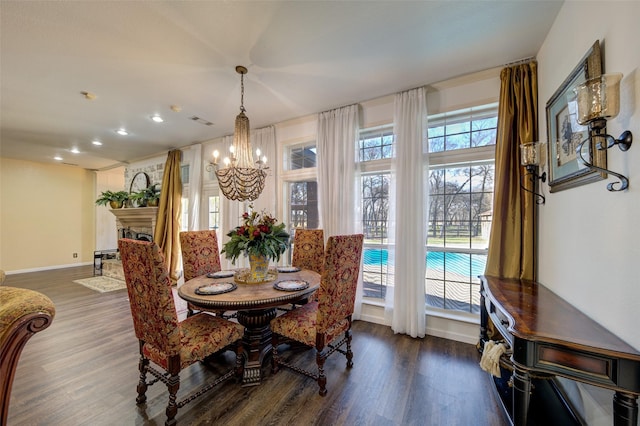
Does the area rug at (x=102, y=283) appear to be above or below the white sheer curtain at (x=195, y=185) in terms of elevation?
below

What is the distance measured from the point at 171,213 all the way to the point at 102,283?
1999mm

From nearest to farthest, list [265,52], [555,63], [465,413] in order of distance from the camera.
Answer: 1. [465,413]
2. [555,63]
3. [265,52]

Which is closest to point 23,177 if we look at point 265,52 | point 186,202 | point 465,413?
point 186,202

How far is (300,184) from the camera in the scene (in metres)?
3.98

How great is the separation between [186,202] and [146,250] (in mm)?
4426

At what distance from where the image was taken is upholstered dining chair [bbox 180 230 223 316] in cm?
279

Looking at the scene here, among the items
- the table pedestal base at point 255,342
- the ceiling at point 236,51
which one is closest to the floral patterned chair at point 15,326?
the table pedestal base at point 255,342

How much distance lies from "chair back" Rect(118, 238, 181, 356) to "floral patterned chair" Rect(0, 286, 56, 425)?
0.55 meters

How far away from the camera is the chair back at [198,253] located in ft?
9.15

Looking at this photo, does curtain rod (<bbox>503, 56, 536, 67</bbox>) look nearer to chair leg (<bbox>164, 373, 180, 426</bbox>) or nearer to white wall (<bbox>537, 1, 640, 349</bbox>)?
white wall (<bbox>537, 1, 640, 349</bbox>)

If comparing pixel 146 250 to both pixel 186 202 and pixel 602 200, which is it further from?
pixel 186 202

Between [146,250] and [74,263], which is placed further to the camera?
[74,263]

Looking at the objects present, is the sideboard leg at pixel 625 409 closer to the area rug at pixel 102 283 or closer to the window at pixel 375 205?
the window at pixel 375 205

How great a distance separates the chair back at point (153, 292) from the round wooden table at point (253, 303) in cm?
29
